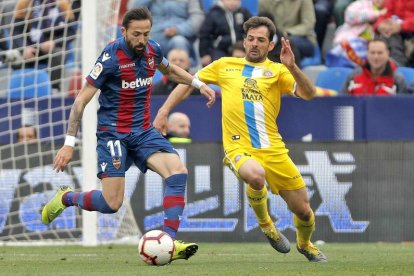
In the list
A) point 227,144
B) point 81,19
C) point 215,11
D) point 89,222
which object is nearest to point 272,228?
point 227,144

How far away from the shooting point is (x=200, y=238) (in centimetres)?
1443

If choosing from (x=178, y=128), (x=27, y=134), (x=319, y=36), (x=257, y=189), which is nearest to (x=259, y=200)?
(x=257, y=189)

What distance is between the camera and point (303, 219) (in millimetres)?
10781

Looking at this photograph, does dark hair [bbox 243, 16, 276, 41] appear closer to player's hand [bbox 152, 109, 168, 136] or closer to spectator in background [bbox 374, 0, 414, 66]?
player's hand [bbox 152, 109, 168, 136]

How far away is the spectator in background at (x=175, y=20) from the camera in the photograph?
57.9 ft

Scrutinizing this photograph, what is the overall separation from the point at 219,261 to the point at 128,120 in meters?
1.53

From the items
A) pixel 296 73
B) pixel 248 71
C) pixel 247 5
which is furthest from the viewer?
pixel 247 5

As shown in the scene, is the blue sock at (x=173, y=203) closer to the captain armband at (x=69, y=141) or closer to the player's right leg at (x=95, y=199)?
the player's right leg at (x=95, y=199)

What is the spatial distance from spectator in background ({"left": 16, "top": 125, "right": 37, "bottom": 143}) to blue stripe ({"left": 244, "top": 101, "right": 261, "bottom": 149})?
4269mm

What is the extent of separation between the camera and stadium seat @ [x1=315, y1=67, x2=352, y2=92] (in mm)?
16703

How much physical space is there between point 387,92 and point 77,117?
6673mm

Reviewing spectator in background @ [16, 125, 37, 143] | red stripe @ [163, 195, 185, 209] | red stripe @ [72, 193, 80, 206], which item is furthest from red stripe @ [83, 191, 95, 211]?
spectator in background @ [16, 125, 37, 143]

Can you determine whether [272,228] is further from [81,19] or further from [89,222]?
[81,19]

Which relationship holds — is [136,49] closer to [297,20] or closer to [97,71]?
[97,71]
